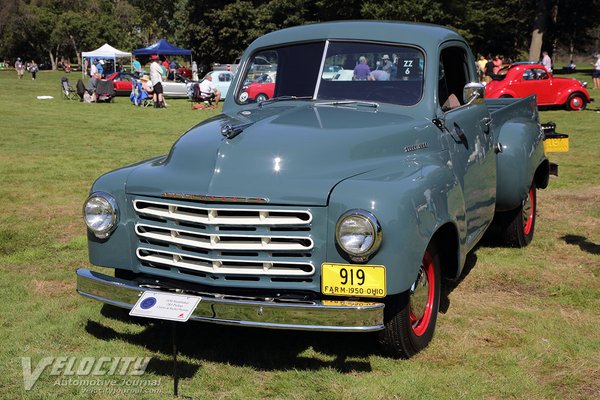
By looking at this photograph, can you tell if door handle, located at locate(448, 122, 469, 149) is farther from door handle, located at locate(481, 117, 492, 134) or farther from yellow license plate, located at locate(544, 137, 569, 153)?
yellow license plate, located at locate(544, 137, 569, 153)

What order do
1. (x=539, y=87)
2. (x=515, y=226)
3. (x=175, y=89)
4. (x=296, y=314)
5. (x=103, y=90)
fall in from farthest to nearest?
(x=175, y=89) → (x=103, y=90) → (x=539, y=87) → (x=515, y=226) → (x=296, y=314)

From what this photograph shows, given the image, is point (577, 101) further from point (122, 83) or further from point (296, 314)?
point (296, 314)

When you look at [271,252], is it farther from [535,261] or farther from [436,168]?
[535,261]

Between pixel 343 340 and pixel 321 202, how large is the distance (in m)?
1.17

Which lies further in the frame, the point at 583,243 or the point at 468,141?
the point at 583,243

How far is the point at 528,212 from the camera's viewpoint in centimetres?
707

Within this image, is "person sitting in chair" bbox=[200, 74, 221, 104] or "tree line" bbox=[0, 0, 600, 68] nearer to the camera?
"person sitting in chair" bbox=[200, 74, 221, 104]

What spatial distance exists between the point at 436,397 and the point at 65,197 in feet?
21.9

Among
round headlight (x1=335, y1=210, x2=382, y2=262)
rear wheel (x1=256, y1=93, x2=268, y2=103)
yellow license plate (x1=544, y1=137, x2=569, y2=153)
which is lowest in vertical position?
yellow license plate (x1=544, y1=137, x2=569, y2=153)

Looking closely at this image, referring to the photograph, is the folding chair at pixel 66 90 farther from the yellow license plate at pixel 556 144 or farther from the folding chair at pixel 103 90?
Answer: the yellow license plate at pixel 556 144

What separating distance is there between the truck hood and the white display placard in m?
0.57

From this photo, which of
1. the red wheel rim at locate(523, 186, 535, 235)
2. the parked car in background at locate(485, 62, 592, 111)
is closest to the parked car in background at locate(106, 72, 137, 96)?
the parked car in background at locate(485, 62, 592, 111)

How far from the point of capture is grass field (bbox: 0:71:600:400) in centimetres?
390

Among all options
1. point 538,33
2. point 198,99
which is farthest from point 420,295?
point 538,33
